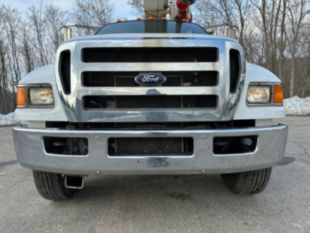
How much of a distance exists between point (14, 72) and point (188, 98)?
27.0 m

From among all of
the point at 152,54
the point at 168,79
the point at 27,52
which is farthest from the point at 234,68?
the point at 27,52

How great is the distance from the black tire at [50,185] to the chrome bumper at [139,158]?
462 millimetres

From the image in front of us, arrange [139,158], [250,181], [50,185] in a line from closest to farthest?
1. [139,158]
2. [50,185]
3. [250,181]

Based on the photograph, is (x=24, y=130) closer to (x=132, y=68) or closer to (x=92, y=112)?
(x=92, y=112)

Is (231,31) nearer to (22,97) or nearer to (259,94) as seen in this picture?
(259,94)

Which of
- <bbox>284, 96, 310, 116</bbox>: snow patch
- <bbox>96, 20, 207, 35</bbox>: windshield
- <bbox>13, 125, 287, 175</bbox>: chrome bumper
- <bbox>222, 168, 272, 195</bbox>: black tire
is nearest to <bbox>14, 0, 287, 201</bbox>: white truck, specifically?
<bbox>13, 125, 287, 175</bbox>: chrome bumper

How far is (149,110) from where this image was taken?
2096 millimetres

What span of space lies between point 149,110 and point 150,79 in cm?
25

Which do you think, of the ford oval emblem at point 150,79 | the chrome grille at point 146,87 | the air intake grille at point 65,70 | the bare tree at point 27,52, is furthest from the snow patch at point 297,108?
the bare tree at point 27,52

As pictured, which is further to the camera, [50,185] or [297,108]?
[297,108]

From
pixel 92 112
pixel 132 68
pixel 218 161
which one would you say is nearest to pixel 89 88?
pixel 92 112

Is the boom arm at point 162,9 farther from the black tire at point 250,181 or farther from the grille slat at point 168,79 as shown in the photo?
the black tire at point 250,181

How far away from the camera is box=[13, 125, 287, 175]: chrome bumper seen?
1.98 m

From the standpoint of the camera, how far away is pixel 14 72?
25.1 meters
